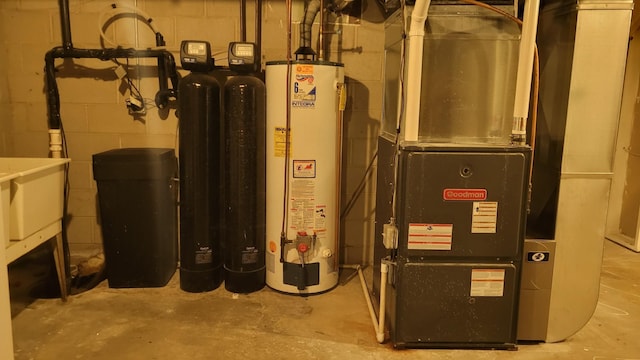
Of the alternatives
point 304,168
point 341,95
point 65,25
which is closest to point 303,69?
point 341,95

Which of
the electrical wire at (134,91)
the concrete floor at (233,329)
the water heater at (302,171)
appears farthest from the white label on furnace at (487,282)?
the electrical wire at (134,91)

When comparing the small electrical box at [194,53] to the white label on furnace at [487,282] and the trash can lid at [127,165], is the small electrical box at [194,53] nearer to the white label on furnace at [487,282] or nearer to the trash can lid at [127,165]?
the trash can lid at [127,165]

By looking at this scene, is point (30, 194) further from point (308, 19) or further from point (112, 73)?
point (308, 19)

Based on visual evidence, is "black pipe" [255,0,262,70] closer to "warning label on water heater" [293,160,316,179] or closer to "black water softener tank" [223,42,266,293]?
"black water softener tank" [223,42,266,293]

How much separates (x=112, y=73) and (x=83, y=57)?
→ 0.18 meters

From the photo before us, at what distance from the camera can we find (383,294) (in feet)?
7.40

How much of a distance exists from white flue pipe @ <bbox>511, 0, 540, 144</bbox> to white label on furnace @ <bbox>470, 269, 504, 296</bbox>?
59 cm

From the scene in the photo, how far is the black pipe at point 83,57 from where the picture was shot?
2.90m

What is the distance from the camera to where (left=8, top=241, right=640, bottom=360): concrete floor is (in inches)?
86.2

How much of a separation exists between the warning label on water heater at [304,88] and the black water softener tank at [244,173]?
222 mm

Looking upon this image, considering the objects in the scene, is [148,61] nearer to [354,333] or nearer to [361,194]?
[361,194]

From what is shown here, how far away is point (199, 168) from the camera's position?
2.75 meters

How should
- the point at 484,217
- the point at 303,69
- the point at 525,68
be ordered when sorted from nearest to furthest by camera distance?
the point at 525,68, the point at 484,217, the point at 303,69

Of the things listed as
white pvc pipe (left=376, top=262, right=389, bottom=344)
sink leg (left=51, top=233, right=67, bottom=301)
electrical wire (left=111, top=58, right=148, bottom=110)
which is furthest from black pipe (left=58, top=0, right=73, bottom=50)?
white pvc pipe (left=376, top=262, right=389, bottom=344)
